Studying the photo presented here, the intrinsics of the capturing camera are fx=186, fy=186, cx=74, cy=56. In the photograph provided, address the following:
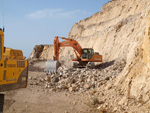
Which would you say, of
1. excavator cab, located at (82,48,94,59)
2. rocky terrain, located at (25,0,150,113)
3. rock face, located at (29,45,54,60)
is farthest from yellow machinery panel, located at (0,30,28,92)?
rock face, located at (29,45,54,60)

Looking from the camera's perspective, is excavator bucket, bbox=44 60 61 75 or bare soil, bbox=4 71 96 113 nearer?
bare soil, bbox=4 71 96 113

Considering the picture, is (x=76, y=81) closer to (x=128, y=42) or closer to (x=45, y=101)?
(x=45, y=101)

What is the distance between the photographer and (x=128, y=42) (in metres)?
19.0

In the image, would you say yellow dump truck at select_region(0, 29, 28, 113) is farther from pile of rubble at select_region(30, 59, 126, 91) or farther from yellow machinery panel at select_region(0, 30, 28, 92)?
pile of rubble at select_region(30, 59, 126, 91)

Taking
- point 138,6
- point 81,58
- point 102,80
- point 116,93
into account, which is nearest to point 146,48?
point 116,93

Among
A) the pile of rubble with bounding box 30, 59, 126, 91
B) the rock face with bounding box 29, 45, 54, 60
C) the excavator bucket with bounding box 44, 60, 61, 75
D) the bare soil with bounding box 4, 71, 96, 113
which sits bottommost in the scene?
the bare soil with bounding box 4, 71, 96, 113

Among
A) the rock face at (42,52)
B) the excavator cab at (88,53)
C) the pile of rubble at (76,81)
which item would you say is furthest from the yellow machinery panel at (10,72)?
the rock face at (42,52)

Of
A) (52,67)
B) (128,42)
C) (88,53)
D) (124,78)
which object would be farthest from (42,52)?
(124,78)

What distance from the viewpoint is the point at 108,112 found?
23.3 ft

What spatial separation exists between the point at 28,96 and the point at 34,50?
136 ft

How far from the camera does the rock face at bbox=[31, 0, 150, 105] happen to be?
7.44 meters

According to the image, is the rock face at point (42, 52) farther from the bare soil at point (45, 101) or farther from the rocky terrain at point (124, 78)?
the bare soil at point (45, 101)

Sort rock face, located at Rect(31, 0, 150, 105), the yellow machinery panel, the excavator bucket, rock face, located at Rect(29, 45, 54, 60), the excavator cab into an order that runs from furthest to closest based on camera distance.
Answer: rock face, located at Rect(29, 45, 54, 60)
the excavator cab
the excavator bucket
rock face, located at Rect(31, 0, 150, 105)
the yellow machinery panel

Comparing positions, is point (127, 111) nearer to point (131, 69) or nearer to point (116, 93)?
point (116, 93)
